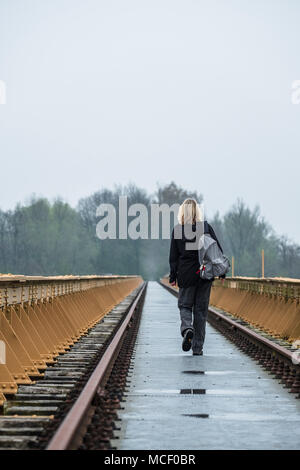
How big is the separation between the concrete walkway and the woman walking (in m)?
0.62

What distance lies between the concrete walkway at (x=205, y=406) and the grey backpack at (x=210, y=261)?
122cm

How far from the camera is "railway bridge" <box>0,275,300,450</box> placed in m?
6.45

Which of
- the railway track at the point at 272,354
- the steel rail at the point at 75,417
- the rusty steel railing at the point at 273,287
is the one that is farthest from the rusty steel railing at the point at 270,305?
the steel rail at the point at 75,417

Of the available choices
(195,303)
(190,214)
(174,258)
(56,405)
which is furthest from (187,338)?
(56,405)

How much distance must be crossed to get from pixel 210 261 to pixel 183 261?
18.3 inches

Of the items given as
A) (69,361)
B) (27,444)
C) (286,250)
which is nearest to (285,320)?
(69,361)

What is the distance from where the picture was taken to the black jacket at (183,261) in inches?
469

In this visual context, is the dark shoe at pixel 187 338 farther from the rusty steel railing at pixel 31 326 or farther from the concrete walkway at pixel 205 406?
the rusty steel railing at pixel 31 326

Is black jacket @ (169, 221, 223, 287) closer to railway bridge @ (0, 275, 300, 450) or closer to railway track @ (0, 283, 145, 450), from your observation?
railway bridge @ (0, 275, 300, 450)

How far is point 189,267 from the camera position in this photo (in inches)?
469

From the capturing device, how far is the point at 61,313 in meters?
14.6

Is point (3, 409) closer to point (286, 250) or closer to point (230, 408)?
point (230, 408)

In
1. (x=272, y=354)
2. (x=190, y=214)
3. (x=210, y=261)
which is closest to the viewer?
(x=210, y=261)

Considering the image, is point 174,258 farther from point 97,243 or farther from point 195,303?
point 97,243
